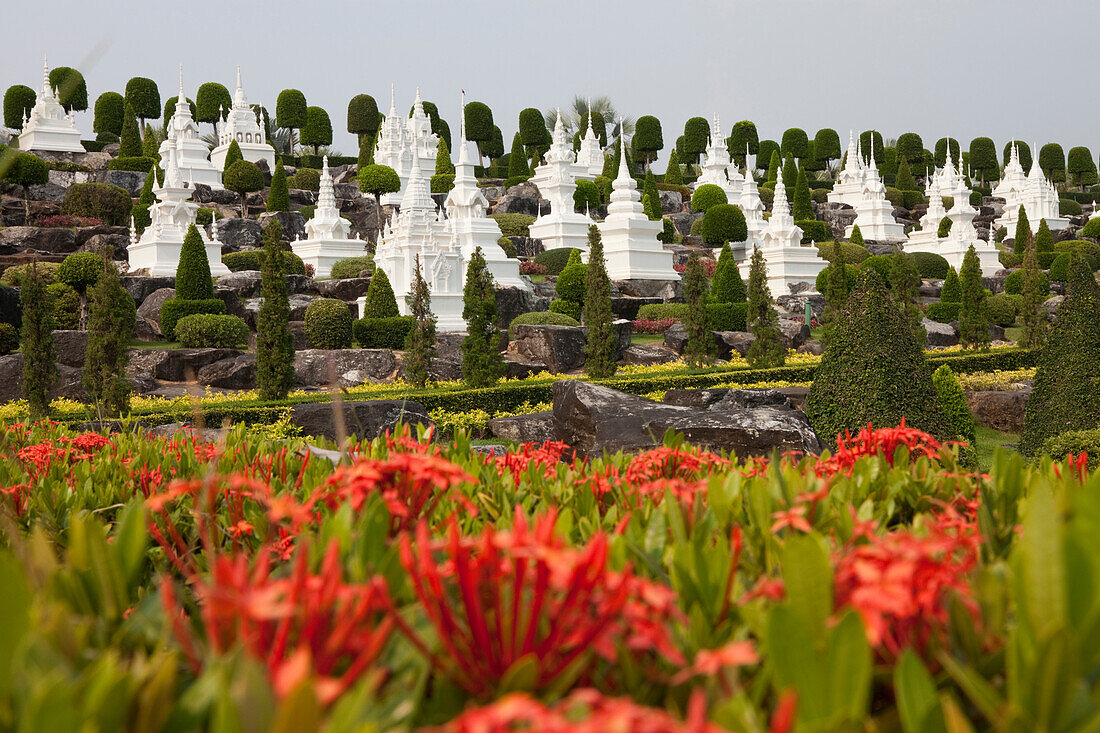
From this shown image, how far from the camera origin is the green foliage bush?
24.2 metres

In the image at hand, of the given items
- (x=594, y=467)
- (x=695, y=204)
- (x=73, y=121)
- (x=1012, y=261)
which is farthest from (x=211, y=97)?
(x=594, y=467)

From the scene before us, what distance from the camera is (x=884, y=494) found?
2900 millimetres

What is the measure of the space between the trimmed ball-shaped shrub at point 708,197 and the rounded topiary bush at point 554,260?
14.0 meters

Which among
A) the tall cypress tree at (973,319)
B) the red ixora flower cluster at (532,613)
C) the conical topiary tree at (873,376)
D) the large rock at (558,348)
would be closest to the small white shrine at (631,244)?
the large rock at (558,348)

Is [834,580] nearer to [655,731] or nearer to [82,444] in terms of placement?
[655,731]

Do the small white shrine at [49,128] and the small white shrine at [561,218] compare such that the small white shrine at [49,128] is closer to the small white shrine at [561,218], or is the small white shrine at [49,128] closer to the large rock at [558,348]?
the small white shrine at [561,218]

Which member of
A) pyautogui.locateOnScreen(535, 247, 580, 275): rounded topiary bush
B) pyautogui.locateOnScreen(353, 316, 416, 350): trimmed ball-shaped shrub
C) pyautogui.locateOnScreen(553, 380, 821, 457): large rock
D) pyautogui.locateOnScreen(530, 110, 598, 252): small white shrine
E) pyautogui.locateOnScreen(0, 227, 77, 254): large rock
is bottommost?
pyautogui.locateOnScreen(553, 380, 821, 457): large rock

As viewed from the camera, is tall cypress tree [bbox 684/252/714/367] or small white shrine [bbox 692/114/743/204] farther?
small white shrine [bbox 692/114/743/204]

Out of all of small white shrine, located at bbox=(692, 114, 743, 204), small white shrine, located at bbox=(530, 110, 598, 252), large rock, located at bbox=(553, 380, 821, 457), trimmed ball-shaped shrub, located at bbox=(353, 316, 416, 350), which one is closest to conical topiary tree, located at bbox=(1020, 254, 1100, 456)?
large rock, located at bbox=(553, 380, 821, 457)

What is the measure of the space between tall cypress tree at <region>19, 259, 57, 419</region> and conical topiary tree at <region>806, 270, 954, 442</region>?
1153 centimetres

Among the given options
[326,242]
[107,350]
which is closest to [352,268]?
[326,242]

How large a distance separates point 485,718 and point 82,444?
436 centimetres

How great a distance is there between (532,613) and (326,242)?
3667cm

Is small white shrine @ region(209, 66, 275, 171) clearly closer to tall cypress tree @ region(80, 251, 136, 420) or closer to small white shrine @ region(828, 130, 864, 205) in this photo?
small white shrine @ region(828, 130, 864, 205)
